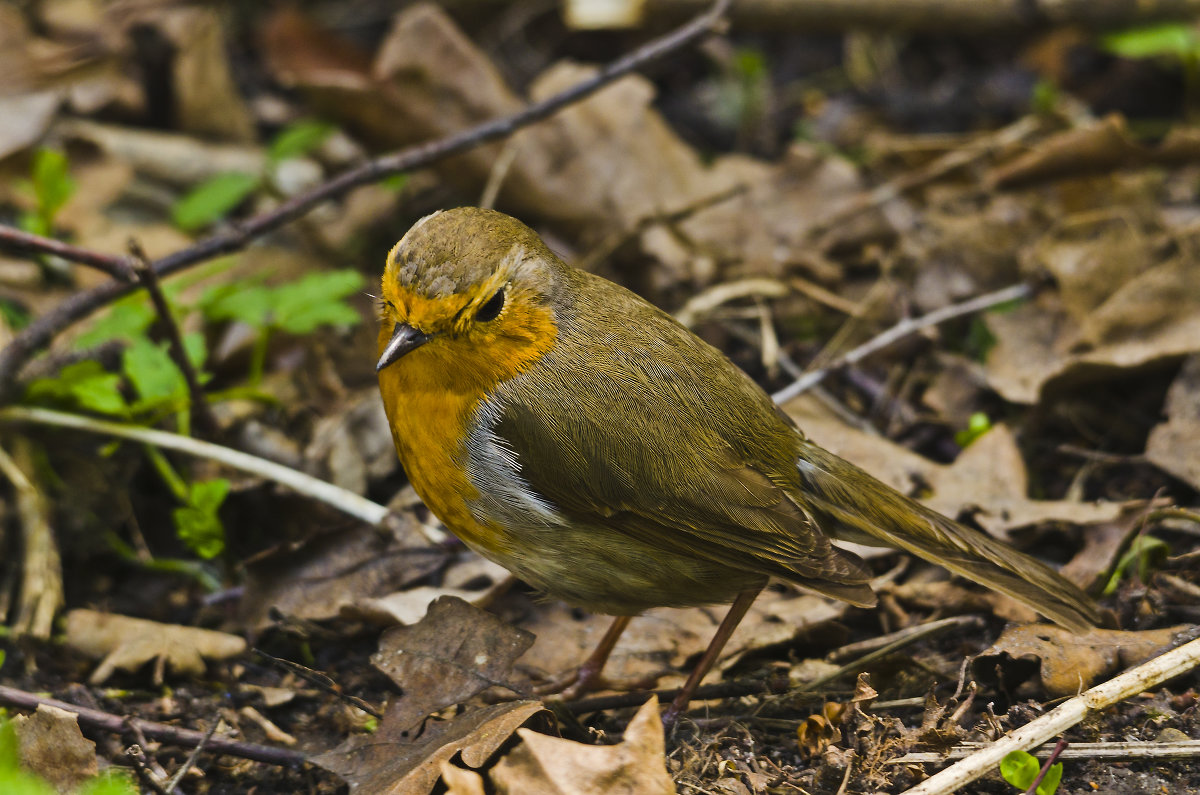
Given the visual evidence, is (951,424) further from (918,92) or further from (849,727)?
(918,92)

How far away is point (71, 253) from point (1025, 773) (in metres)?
3.10

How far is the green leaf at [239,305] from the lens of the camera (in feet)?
13.1

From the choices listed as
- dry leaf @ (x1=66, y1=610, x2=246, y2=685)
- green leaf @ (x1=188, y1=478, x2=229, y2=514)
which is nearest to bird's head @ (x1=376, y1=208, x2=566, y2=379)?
green leaf @ (x1=188, y1=478, x2=229, y2=514)

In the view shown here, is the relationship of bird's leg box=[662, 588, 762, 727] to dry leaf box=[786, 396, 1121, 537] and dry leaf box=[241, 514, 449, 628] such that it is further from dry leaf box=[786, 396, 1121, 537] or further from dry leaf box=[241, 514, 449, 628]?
dry leaf box=[241, 514, 449, 628]

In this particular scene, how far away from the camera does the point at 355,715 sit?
3260mm

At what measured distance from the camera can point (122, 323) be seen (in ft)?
12.8

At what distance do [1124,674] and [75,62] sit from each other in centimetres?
531

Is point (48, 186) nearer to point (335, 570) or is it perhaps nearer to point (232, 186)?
point (232, 186)

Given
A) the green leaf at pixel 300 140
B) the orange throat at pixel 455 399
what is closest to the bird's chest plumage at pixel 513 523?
the orange throat at pixel 455 399

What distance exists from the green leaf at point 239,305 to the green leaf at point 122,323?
20 cm

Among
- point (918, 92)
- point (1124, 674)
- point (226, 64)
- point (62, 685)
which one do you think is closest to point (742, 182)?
point (918, 92)

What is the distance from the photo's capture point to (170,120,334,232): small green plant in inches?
197

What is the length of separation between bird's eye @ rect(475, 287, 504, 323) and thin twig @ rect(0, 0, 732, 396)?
1301 mm

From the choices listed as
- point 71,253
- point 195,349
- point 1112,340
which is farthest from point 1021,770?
point 71,253
